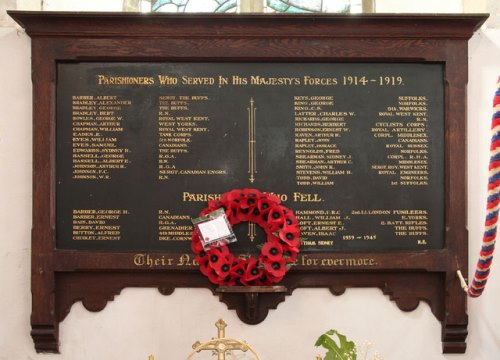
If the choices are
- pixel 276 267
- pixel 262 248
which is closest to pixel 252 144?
pixel 262 248

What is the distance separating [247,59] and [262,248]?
113 cm

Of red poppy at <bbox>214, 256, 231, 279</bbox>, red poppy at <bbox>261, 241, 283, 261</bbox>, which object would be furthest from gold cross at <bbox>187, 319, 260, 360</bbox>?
red poppy at <bbox>261, 241, 283, 261</bbox>

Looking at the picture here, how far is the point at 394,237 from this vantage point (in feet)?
11.5

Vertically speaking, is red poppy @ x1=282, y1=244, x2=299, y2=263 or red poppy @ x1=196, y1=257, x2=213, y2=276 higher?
red poppy @ x1=282, y1=244, x2=299, y2=263

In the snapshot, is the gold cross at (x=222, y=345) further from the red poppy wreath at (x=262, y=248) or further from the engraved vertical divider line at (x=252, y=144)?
the engraved vertical divider line at (x=252, y=144)

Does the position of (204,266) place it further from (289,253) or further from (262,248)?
(289,253)

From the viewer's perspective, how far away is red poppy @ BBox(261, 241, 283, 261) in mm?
3209

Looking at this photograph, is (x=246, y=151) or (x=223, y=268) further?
(x=246, y=151)

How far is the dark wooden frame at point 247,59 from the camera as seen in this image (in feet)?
11.4

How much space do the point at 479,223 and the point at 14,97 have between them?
2878 millimetres

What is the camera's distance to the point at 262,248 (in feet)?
10.6

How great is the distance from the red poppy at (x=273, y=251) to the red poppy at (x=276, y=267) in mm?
22

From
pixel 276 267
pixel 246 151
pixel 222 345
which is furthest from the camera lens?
pixel 246 151

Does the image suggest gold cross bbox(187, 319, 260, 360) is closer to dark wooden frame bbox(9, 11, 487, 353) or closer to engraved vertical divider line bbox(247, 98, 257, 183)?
dark wooden frame bbox(9, 11, 487, 353)
